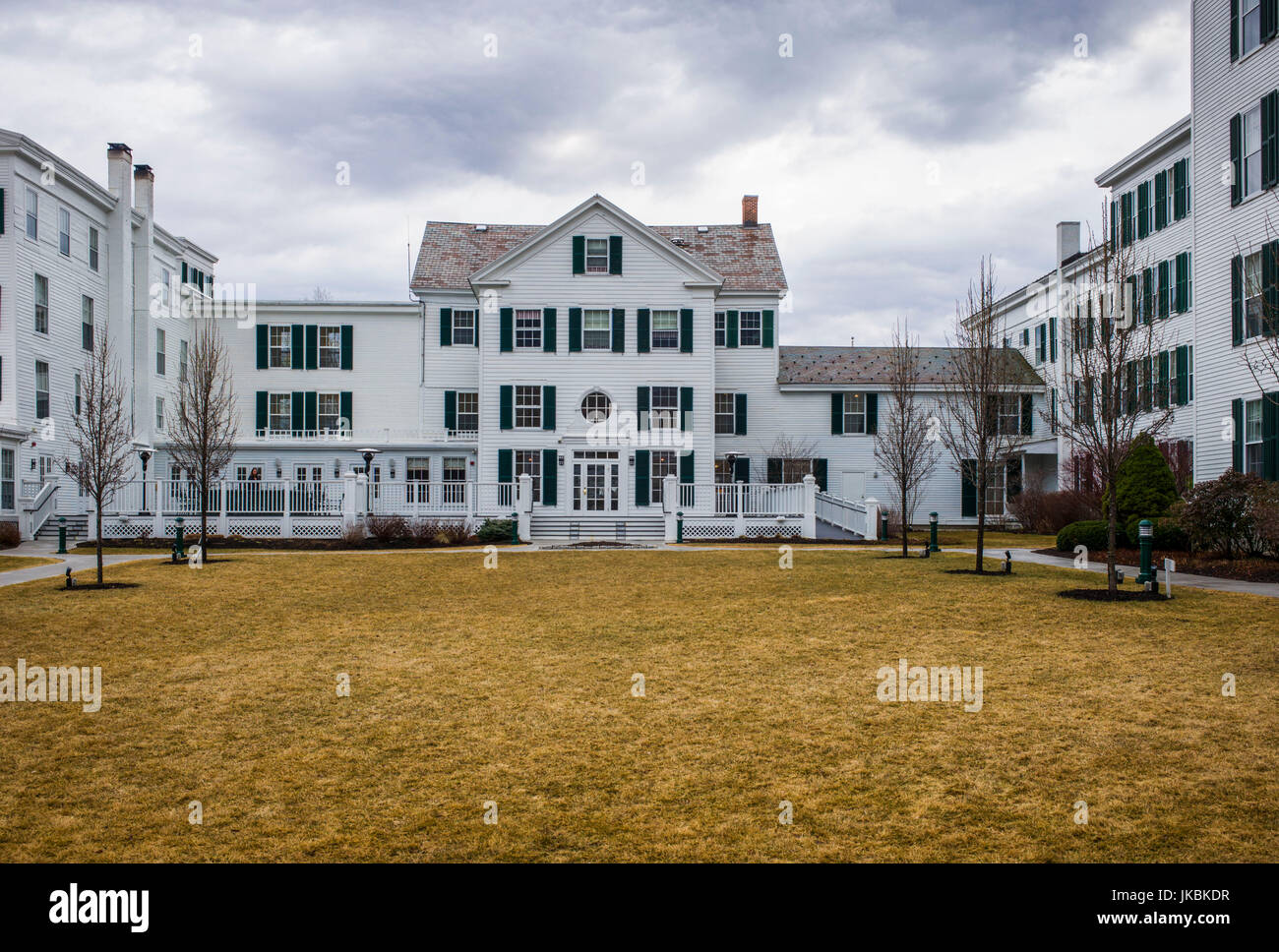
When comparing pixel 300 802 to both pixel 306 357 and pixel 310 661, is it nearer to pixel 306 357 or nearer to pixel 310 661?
A: pixel 310 661

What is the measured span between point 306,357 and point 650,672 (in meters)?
31.7

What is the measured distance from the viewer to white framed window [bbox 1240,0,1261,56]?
67.8 feet

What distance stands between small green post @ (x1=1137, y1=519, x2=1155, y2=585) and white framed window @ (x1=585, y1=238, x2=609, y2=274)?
2133 cm

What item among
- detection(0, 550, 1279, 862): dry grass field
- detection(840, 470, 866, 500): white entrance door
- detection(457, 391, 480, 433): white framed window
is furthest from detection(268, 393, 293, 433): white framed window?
detection(0, 550, 1279, 862): dry grass field

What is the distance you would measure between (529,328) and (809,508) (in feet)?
37.3

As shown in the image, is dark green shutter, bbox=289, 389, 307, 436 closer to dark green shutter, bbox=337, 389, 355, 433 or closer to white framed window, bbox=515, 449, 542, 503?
dark green shutter, bbox=337, 389, 355, 433

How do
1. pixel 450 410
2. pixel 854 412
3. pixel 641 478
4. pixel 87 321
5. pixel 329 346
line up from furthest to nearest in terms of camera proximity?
pixel 329 346 → pixel 854 412 → pixel 450 410 → pixel 87 321 → pixel 641 478

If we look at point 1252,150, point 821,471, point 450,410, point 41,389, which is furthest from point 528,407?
point 1252,150

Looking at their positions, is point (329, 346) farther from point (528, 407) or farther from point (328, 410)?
point (528, 407)

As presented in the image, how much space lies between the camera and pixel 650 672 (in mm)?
9047

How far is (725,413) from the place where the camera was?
3547cm

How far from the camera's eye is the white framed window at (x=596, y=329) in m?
31.9

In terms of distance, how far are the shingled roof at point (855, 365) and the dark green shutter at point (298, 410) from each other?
59.9 ft

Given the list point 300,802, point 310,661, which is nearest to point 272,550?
point 310,661
